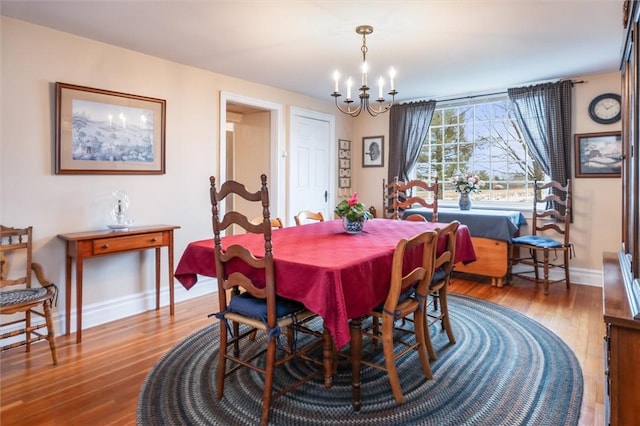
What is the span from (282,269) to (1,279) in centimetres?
212

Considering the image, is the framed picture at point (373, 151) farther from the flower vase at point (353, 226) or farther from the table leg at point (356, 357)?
the table leg at point (356, 357)

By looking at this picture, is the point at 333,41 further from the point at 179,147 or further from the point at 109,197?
the point at 109,197

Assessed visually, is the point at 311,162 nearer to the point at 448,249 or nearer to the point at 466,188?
the point at 466,188

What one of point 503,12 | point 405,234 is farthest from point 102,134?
point 503,12

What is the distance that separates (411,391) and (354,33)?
2.51 metres

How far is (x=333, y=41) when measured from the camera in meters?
3.14

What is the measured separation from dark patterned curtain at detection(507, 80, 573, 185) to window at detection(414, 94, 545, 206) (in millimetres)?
224

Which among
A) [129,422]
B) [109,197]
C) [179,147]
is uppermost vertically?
[179,147]


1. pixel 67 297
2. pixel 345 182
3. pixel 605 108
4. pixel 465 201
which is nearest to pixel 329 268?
pixel 67 297

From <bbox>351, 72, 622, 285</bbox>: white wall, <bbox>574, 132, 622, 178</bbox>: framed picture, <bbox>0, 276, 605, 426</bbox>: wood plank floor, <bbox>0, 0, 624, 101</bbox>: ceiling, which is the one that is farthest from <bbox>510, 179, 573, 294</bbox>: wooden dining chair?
<bbox>0, 0, 624, 101</bbox>: ceiling

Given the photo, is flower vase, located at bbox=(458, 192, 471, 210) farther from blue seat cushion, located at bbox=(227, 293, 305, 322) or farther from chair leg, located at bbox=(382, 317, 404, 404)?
blue seat cushion, located at bbox=(227, 293, 305, 322)

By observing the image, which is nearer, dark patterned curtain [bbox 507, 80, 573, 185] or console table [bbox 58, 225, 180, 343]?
console table [bbox 58, 225, 180, 343]

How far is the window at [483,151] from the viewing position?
4836 millimetres

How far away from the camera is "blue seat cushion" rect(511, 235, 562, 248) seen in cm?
404
